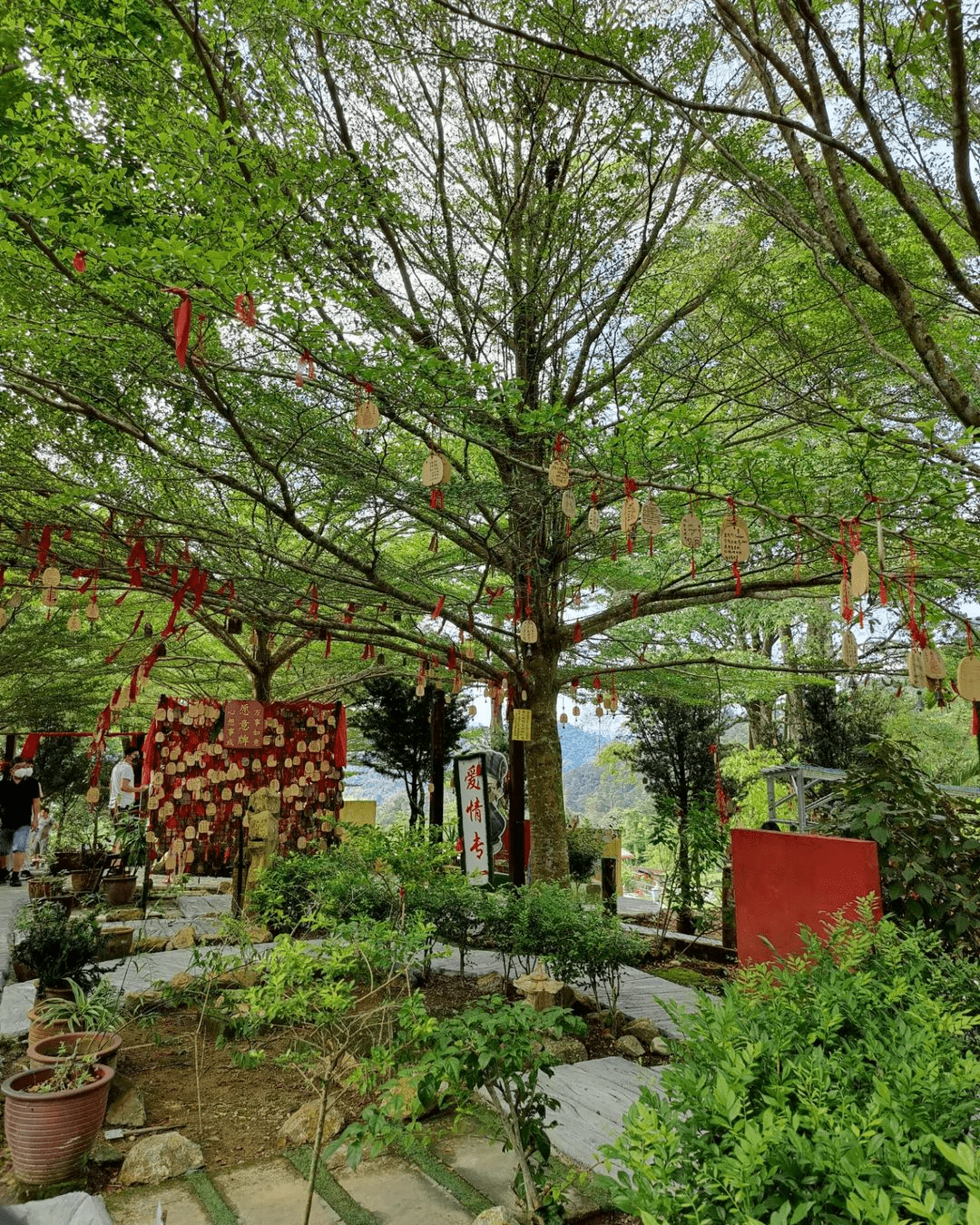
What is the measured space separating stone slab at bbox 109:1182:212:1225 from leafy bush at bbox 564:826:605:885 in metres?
9.34

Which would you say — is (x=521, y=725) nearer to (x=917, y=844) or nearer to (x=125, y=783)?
(x=917, y=844)

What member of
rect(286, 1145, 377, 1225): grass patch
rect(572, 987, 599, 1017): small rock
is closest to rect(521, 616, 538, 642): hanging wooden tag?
rect(572, 987, 599, 1017): small rock

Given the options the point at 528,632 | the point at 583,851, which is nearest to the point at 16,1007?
the point at 528,632

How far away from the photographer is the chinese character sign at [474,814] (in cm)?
834

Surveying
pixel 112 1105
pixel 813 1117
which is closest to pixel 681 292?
pixel 813 1117

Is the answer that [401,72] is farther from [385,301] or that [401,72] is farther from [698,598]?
[698,598]

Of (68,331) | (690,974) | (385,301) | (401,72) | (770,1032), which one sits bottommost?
(690,974)

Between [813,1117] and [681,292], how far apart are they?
25.1ft

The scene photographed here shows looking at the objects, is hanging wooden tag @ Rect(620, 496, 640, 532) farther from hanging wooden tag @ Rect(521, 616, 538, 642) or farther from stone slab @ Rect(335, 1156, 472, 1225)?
stone slab @ Rect(335, 1156, 472, 1225)

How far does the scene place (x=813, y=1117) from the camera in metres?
1.75

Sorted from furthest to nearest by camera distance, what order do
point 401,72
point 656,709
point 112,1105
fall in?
point 656,709 → point 401,72 → point 112,1105

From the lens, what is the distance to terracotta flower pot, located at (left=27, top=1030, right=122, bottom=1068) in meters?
3.95

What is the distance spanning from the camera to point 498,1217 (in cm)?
277

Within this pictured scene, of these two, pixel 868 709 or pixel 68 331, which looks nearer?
pixel 68 331
